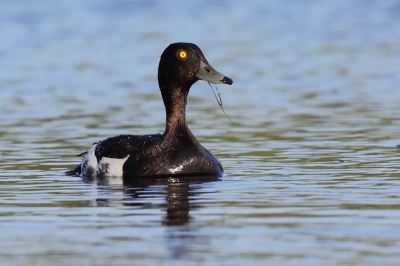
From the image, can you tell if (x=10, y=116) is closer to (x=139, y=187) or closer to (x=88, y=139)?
(x=88, y=139)

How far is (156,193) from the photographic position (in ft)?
37.3

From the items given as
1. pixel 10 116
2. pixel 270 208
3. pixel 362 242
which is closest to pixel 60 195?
pixel 270 208

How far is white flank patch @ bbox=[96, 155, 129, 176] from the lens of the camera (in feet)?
42.5

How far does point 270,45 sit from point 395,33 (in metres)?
4.38

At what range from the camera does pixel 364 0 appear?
141 ft

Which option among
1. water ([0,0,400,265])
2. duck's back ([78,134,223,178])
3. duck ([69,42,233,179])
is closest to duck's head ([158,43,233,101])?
duck ([69,42,233,179])

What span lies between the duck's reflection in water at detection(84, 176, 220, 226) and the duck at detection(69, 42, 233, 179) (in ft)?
0.59

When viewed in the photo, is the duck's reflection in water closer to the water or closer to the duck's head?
the water

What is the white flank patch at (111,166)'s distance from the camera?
1295cm

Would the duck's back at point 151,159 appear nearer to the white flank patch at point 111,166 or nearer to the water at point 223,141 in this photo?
the white flank patch at point 111,166

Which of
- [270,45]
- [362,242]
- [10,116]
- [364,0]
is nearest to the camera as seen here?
[362,242]

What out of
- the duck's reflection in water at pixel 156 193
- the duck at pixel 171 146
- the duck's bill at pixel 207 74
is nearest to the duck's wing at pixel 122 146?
the duck at pixel 171 146

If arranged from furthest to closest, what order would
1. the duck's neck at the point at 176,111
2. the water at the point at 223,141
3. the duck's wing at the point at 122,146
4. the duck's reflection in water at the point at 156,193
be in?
the duck's neck at the point at 176,111 < the duck's wing at the point at 122,146 < the duck's reflection in water at the point at 156,193 < the water at the point at 223,141

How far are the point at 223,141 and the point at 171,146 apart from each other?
124 inches
